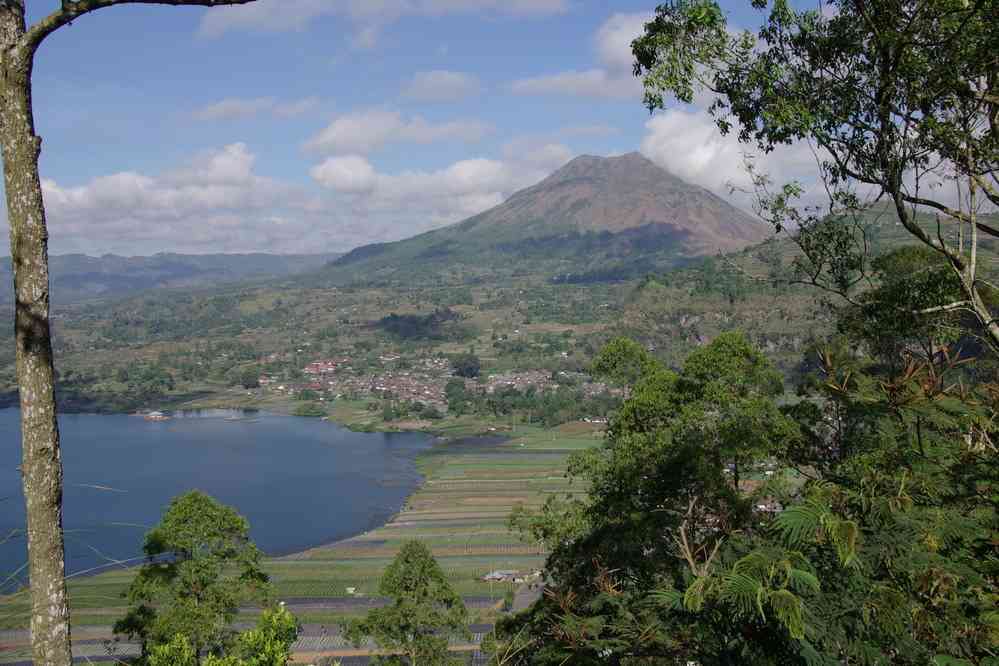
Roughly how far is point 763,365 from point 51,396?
7.51 meters

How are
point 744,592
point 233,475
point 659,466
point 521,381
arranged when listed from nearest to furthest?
point 744,592
point 659,466
point 233,475
point 521,381

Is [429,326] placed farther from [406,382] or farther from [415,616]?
[415,616]

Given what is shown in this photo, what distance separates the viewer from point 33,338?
2.23 m

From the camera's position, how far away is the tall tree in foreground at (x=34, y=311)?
2.19 metres

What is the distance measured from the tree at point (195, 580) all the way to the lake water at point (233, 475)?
16468 mm

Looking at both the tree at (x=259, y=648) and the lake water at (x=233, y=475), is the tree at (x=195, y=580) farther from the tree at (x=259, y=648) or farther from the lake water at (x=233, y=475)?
the lake water at (x=233, y=475)

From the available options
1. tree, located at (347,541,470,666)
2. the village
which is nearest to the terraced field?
tree, located at (347,541,470,666)

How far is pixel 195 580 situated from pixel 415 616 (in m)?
3.07

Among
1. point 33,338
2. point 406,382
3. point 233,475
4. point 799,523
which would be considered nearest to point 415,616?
point 799,523

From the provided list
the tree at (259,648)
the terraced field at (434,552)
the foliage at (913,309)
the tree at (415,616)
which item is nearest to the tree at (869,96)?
the foliage at (913,309)

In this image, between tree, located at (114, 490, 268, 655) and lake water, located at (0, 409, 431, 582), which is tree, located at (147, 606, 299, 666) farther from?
lake water, located at (0, 409, 431, 582)

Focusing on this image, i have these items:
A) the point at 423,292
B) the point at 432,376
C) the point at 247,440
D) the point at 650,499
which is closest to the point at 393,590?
the point at 650,499

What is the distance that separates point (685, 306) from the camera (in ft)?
264

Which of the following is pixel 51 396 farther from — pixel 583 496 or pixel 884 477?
pixel 583 496
